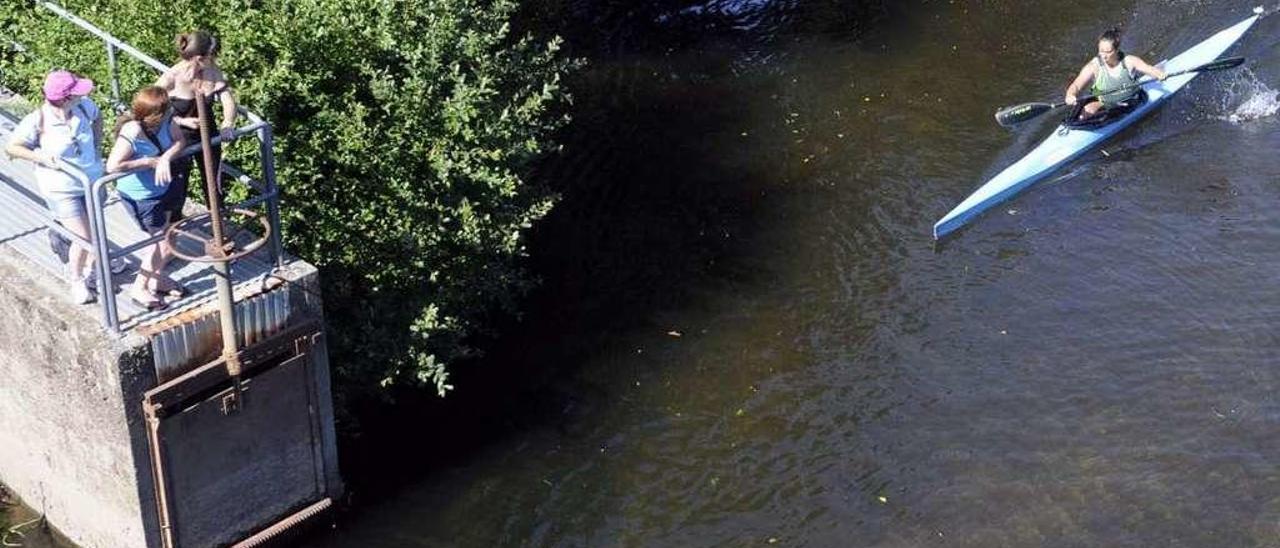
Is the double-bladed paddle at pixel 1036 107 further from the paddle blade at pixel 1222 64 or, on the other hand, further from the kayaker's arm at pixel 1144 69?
the kayaker's arm at pixel 1144 69

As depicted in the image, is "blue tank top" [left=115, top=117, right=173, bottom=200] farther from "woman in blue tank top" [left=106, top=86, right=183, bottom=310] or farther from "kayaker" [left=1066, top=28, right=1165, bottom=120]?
"kayaker" [left=1066, top=28, right=1165, bottom=120]

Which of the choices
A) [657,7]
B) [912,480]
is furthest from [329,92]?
[657,7]

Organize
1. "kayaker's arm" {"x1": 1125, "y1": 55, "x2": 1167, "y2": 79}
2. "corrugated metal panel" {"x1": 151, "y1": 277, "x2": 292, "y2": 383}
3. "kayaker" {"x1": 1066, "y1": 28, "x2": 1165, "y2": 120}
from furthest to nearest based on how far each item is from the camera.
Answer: "kayaker's arm" {"x1": 1125, "y1": 55, "x2": 1167, "y2": 79}, "kayaker" {"x1": 1066, "y1": 28, "x2": 1165, "y2": 120}, "corrugated metal panel" {"x1": 151, "y1": 277, "x2": 292, "y2": 383}

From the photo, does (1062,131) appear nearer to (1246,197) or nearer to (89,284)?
(1246,197)

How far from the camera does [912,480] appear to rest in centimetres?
1173

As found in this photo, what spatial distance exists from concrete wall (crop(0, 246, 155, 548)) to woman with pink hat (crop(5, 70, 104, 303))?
0.38 metres

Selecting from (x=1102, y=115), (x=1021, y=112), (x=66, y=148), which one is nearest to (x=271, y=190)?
(x=66, y=148)

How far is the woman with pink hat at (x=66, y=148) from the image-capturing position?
916 cm

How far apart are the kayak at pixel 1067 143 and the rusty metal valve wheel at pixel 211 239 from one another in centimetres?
758

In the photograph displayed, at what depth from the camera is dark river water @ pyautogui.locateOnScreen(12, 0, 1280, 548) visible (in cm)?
1149

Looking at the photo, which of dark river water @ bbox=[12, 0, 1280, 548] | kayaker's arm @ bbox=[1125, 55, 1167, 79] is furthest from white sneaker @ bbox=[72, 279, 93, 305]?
kayaker's arm @ bbox=[1125, 55, 1167, 79]

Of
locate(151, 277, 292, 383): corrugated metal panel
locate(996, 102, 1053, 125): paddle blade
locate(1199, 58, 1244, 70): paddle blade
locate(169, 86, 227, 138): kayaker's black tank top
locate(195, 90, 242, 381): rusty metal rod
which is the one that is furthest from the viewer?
locate(1199, 58, 1244, 70): paddle blade

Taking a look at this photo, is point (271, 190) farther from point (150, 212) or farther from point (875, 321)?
point (875, 321)

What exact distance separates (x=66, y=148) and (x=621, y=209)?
7.07m
